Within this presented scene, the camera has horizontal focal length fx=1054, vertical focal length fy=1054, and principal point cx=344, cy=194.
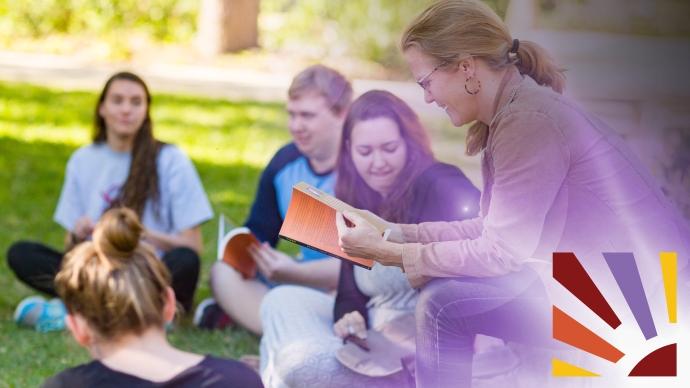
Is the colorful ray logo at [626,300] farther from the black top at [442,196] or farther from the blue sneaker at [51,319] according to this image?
the blue sneaker at [51,319]

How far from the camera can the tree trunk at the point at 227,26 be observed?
9523 mm

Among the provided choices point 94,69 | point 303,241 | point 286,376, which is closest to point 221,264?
point 286,376

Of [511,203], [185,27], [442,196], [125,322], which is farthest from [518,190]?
[185,27]

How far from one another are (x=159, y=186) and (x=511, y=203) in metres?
1.99

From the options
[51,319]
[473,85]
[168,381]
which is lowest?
[51,319]

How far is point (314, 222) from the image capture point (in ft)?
6.96

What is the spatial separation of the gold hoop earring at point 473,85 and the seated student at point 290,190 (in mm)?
1304

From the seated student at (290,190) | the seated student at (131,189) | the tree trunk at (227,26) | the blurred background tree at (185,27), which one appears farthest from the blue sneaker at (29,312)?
the tree trunk at (227,26)

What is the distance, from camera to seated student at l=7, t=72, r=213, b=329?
3.59 metres

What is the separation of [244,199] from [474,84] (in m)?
3.34

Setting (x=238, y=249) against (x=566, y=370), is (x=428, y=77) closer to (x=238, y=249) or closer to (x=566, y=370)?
(x=566, y=370)

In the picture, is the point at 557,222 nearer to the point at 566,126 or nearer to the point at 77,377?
the point at 566,126

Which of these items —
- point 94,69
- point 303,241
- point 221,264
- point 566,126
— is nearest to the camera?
point 566,126

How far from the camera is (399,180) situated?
262 cm
